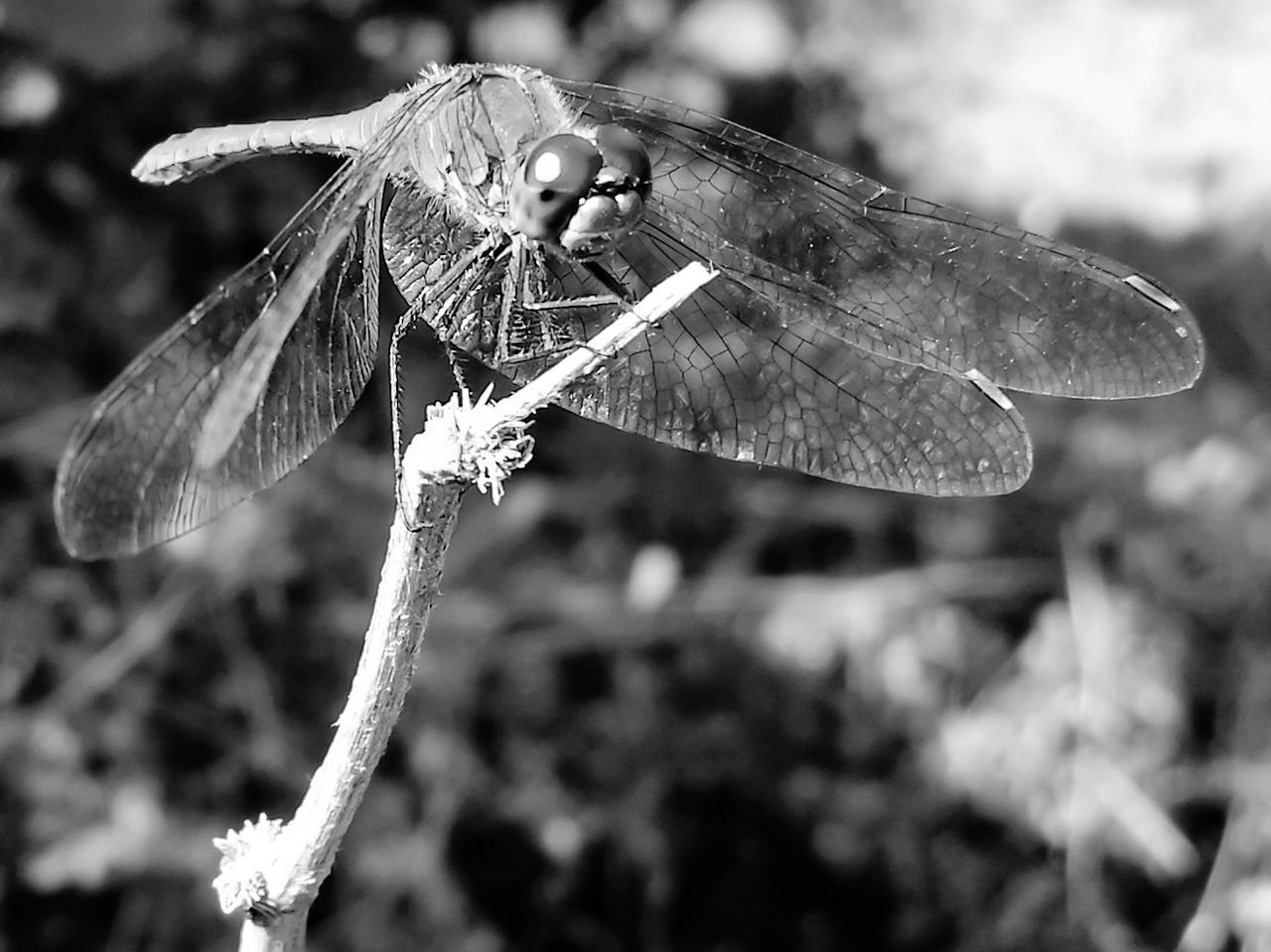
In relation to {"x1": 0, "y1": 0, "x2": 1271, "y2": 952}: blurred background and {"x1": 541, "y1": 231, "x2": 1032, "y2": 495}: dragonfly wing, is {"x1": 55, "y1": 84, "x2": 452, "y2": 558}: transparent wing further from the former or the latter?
{"x1": 0, "y1": 0, "x2": 1271, "y2": 952}: blurred background

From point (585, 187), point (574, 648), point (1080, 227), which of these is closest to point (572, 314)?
point (585, 187)

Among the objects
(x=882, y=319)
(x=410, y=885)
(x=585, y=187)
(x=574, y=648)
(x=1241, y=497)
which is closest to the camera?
(x=585, y=187)

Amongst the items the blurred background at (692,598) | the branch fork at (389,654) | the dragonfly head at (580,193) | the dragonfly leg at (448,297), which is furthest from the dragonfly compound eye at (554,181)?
the blurred background at (692,598)

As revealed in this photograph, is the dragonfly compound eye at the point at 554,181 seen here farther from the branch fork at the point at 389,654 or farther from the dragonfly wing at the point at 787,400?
the branch fork at the point at 389,654

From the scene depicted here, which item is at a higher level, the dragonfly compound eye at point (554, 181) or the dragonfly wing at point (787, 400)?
the dragonfly compound eye at point (554, 181)

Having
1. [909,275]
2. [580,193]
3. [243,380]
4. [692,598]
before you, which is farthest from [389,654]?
[692,598]

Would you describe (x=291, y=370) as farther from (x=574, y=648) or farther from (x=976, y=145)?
(x=976, y=145)
